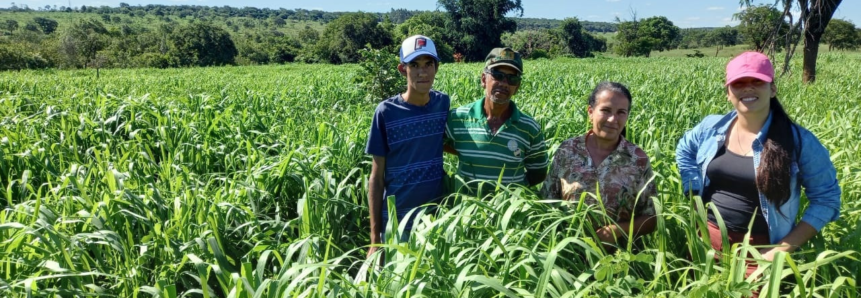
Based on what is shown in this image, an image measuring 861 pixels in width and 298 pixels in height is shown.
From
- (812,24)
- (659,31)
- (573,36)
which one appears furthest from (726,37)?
(812,24)

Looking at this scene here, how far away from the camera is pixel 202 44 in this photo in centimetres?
5350

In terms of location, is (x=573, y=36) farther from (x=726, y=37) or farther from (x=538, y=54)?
(x=726, y=37)

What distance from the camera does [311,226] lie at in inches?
93.7

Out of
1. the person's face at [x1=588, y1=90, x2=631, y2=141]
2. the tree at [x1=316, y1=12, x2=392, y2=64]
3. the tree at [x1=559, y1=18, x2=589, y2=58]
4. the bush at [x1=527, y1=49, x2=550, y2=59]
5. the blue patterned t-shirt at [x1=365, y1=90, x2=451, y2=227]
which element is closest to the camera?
the person's face at [x1=588, y1=90, x2=631, y2=141]

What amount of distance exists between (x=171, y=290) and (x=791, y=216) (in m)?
2.11

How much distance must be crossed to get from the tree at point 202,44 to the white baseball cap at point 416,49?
181ft

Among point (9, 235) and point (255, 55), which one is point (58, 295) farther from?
point (255, 55)

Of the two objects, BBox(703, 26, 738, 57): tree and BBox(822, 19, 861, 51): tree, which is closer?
BBox(822, 19, 861, 51): tree

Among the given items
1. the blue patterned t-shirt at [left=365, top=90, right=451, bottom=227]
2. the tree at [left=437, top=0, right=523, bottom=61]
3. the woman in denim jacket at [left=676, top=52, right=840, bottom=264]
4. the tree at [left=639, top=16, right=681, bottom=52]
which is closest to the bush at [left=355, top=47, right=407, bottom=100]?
the blue patterned t-shirt at [left=365, top=90, right=451, bottom=227]

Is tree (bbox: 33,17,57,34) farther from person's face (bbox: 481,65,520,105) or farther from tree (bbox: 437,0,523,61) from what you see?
person's face (bbox: 481,65,520,105)

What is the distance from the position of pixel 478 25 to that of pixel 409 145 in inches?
2083

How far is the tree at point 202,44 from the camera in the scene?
52231 millimetres

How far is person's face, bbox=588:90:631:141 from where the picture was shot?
5.70 ft

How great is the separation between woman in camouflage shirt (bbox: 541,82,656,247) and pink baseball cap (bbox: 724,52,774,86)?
1.14 feet
